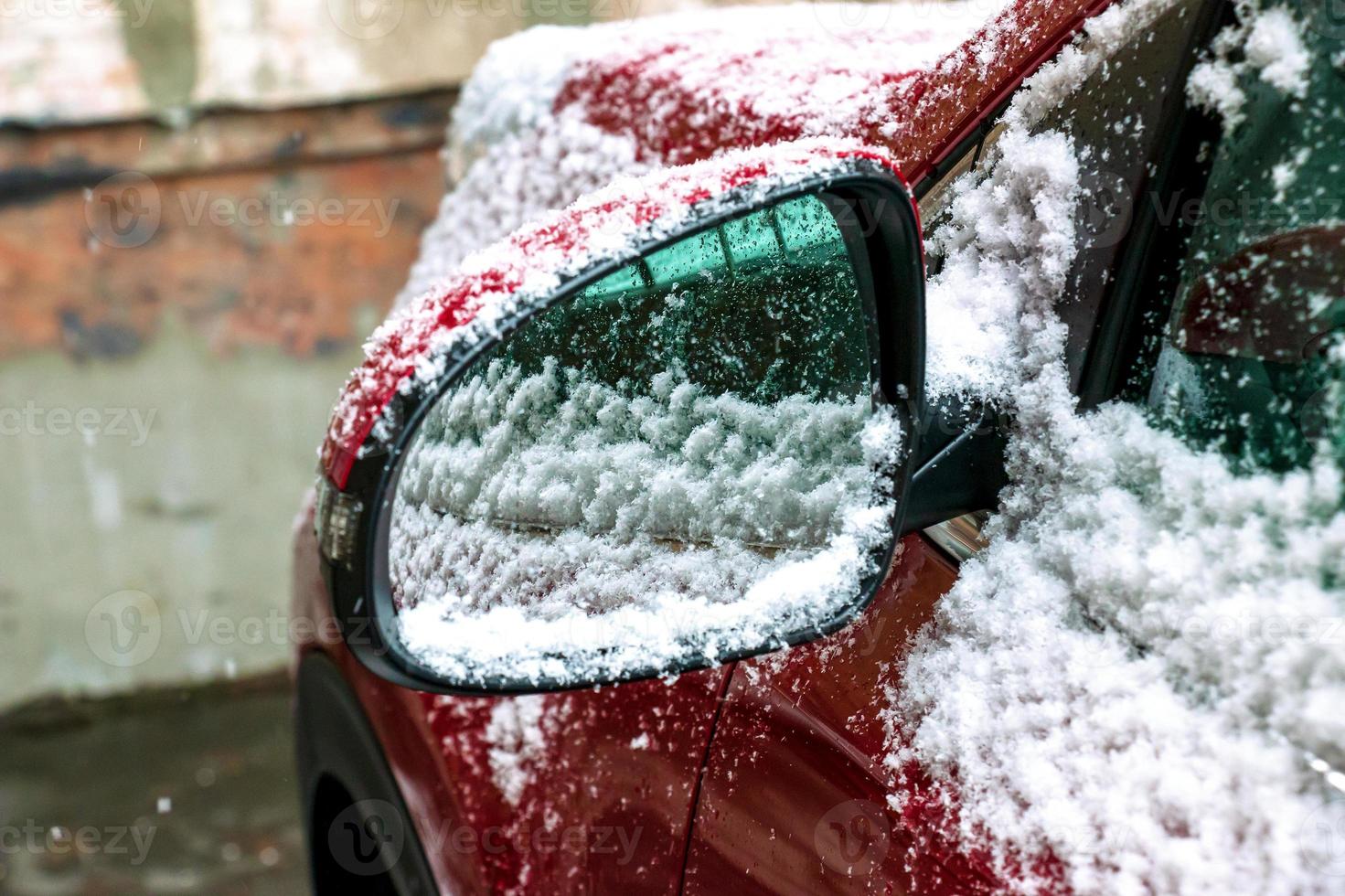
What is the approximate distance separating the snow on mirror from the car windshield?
0.81 ft

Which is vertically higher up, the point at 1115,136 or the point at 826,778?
the point at 1115,136

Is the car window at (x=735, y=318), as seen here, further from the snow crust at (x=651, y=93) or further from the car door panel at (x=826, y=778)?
the snow crust at (x=651, y=93)

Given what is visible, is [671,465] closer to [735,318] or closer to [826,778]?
[735,318]

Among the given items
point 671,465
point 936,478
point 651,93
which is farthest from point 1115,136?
point 651,93

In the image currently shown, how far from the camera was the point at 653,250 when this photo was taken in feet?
2.99

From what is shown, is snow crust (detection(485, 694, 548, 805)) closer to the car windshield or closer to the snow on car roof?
the snow on car roof

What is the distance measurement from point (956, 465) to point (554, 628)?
0.42 m

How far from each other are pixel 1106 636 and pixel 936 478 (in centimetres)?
19

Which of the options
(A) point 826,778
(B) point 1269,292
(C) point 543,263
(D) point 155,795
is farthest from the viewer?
(D) point 155,795

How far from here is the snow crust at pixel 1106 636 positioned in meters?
0.71

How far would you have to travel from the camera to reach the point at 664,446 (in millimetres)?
1063

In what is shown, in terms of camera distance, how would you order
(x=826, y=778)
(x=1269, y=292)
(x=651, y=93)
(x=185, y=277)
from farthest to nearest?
(x=185, y=277), (x=651, y=93), (x=826, y=778), (x=1269, y=292)

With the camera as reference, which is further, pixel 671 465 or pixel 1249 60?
pixel 671 465

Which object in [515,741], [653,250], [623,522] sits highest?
[653,250]
